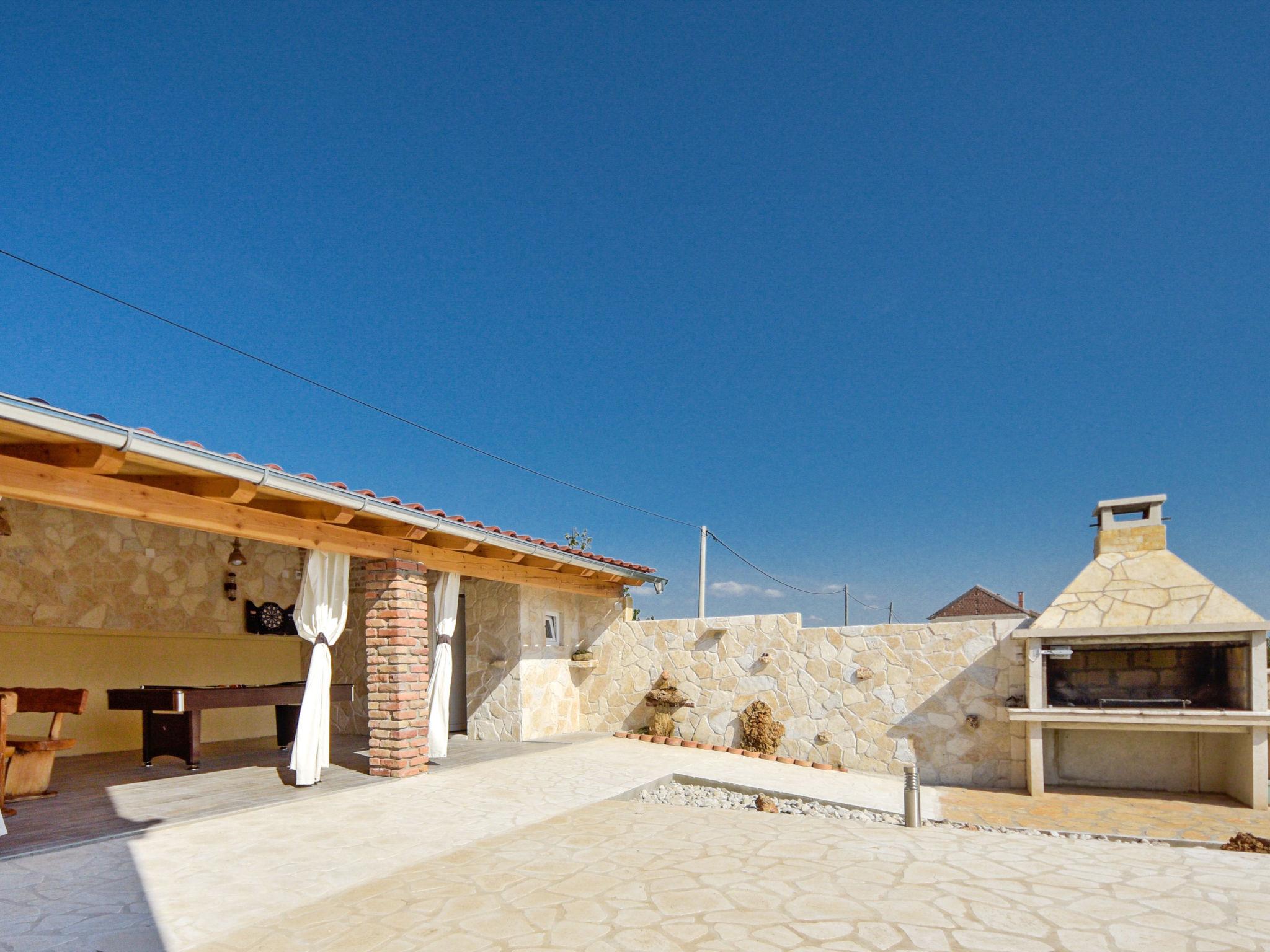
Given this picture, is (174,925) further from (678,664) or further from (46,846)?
(678,664)

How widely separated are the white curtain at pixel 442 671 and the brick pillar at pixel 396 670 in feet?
1.78

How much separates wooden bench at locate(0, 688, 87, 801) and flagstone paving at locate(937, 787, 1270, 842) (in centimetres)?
898

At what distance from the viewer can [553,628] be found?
1170cm

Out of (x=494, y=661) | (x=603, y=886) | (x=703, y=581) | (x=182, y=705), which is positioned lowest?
(x=603, y=886)

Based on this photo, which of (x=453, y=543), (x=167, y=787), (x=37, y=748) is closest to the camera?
(x=37, y=748)

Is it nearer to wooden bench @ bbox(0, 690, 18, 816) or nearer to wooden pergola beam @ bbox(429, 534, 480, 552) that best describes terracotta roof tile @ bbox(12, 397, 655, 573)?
wooden pergola beam @ bbox(429, 534, 480, 552)

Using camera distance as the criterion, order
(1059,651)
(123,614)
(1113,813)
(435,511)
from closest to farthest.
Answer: (435,511), (1113,813), (1059,651), (123,614)

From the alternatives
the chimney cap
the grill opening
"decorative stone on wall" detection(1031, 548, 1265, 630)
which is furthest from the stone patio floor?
the chimney cap

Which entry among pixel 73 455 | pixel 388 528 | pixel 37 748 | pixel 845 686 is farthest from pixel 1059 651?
pixel 37 748

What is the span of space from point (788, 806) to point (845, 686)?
291 cm

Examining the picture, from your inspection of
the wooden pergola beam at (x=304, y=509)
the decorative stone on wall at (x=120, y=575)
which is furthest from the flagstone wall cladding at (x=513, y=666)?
the wooden pergola beam at (x=304, y=509)

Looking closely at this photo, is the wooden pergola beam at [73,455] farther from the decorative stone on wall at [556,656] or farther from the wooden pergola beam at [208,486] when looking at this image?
the decorative stone on wall at [556,656]

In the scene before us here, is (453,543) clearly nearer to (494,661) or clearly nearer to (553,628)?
(494,661)

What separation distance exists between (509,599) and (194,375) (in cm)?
769
